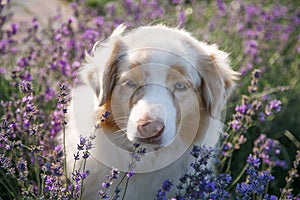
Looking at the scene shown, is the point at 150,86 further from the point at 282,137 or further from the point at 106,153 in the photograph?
the point at 282,137

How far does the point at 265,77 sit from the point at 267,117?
72cm

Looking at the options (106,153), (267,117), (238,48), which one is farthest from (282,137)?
A: (106,153)

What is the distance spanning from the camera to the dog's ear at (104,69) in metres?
3.11

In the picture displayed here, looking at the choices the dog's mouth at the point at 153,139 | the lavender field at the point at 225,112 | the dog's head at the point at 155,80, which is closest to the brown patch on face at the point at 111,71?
the dog's head at the point at 155,80

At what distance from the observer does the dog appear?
116 inches

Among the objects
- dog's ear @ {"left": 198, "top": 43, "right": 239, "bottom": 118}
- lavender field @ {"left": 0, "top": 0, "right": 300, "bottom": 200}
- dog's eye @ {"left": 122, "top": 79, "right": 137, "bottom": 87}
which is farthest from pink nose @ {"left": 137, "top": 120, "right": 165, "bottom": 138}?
dog's ear @ {"left": 198, "top": 43, "right": 239, "bottom": 118}

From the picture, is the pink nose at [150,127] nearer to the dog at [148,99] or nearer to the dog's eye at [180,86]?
the dog at [148,99]

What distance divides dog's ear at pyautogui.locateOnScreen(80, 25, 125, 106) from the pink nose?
1.59 ft

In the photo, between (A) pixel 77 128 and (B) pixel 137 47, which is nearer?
(B) pixel 137 47

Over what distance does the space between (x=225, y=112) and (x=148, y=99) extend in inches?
51.3

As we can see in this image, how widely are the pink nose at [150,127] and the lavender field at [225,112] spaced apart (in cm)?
24

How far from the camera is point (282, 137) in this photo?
15.4 feet

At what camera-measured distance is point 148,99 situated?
281cm

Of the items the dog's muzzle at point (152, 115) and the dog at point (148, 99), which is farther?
the dog at point (148, 99)
